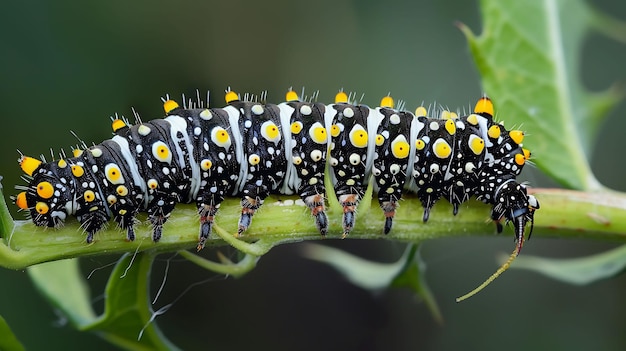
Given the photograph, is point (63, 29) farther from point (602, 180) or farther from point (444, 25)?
point (602, 180)

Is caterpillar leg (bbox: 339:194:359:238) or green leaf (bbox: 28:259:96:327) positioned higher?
caterpillar leg (bbox: 339:194:359:238)

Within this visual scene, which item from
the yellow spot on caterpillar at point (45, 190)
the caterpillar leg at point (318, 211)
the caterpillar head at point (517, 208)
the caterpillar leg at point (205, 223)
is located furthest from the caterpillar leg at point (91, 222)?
the caterpillar head at point (517, 208)

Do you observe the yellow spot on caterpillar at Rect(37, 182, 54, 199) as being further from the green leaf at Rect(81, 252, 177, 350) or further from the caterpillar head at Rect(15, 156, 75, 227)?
the green leaf at Rect(81, 252, 177, 350)

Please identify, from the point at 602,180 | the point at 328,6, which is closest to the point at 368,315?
the point at 602,180

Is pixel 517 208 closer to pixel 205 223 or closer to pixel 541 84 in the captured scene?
pixel 541 84

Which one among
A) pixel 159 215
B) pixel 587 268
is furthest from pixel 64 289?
pixel 587 268

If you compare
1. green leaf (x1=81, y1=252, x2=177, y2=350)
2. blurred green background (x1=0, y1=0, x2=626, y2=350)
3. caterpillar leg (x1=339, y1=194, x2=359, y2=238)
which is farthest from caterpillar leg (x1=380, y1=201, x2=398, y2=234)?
blurred green background (x1=0, y1=0, x2=626, y2=350)
